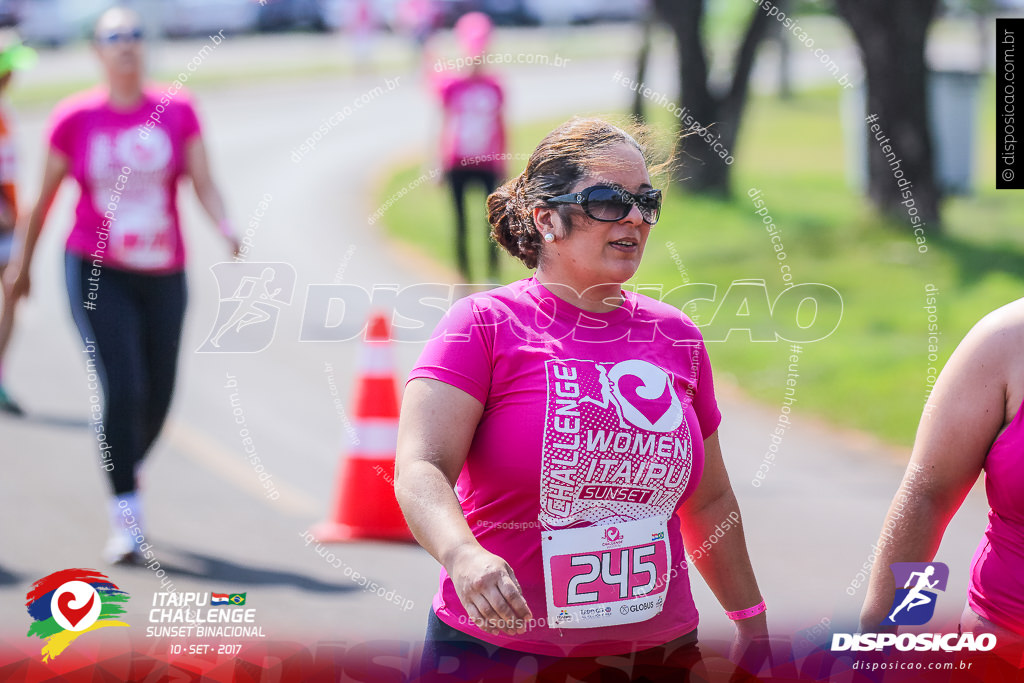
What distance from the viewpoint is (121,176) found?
16.4 feet

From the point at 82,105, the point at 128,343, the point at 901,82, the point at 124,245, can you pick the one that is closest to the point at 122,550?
the point at 128,343

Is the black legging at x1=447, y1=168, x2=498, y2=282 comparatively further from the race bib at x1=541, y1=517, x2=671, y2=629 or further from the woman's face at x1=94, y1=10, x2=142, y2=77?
the race bib at x1=541, y1=517, x2=671, y2=629

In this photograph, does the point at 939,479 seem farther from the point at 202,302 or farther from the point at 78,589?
the point at 202,302

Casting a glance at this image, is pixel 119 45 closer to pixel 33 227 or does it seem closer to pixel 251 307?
pixel 33 227

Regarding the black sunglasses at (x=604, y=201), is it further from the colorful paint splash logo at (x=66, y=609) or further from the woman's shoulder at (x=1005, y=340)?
the colorful paint splash logo at (x=66, y=609)

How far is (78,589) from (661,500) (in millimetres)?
1915

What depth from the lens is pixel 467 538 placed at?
2.30 metres

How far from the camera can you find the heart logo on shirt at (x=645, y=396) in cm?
253

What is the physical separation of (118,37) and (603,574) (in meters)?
3.47

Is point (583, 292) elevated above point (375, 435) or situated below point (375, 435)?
above

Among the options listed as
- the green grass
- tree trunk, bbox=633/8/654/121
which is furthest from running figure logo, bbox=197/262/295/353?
tree trunk, bbox=633/8/654/121

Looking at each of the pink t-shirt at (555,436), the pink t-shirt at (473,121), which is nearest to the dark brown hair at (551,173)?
the pink t-shirt at (555,436)

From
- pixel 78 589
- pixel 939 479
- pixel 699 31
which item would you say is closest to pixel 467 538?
pixel 939 479

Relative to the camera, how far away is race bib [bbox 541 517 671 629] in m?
2.52
